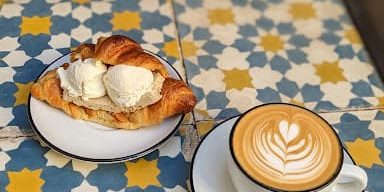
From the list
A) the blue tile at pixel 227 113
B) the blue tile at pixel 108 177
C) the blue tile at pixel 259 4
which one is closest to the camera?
the blue tile at pixel 108 177

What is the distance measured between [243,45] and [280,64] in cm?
7

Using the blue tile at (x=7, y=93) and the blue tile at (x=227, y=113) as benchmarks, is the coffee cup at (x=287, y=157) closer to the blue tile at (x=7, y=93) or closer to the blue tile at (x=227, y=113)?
the blue tile at (x=227, y=113)

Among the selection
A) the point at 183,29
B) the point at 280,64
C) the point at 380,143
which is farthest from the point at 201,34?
the point at 380,143

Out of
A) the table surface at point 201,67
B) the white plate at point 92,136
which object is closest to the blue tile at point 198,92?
the table surface at point 201,67

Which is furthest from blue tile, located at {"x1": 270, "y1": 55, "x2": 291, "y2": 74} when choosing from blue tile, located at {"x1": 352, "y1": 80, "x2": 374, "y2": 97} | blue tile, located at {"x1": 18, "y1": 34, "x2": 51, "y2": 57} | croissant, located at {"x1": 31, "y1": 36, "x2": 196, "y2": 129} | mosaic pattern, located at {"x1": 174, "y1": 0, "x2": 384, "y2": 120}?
blue tile, located at {"x1": 18, "y1": 34, "x2": 51, "y2": 57}

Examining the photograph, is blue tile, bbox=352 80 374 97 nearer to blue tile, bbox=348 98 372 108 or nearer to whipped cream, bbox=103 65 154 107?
blue tile, bbox=348 98 372 108

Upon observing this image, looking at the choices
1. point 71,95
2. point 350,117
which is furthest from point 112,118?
point 350,117

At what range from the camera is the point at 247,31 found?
996 mm

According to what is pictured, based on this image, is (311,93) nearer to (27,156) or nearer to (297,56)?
(297,56)

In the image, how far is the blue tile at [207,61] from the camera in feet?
3.01

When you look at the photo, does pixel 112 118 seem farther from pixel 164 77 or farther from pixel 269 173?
pixel 269 173

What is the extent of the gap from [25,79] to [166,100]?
25 cm

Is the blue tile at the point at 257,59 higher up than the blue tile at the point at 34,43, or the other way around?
the blue tile at the point at 34,43

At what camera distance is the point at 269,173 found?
63 cm
